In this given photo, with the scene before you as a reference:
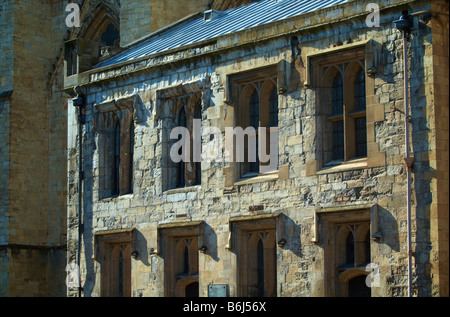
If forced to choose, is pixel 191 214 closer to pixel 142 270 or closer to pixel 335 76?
pixel 142 270

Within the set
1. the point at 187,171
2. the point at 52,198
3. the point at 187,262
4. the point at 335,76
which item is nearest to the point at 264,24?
the point at 335,76

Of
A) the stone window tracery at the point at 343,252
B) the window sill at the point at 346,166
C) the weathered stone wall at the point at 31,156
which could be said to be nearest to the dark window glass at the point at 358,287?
the stone window tracery at the point at 343,252

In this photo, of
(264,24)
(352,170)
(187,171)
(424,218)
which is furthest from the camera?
(187,171)

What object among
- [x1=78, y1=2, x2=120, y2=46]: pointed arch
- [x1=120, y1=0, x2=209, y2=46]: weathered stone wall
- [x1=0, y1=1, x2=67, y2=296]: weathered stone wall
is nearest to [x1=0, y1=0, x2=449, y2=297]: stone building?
[x1=120, y1=0, x2=209, y2=46]: weathered stone wall

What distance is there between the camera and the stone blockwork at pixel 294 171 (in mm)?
22969

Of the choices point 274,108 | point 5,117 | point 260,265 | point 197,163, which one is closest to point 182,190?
point 197,163

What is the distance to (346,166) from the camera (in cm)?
2438

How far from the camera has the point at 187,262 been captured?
93.4 ft

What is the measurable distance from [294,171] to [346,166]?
152 centimetres

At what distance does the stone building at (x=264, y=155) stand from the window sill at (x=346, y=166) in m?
0.04

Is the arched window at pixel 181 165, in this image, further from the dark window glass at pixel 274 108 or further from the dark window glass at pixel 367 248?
the dark window glass at pixel 367 248

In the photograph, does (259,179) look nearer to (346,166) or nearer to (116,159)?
(346,166)

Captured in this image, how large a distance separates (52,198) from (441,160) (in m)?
23.6

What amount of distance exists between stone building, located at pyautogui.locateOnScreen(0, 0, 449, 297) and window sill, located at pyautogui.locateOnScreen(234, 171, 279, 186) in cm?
4
